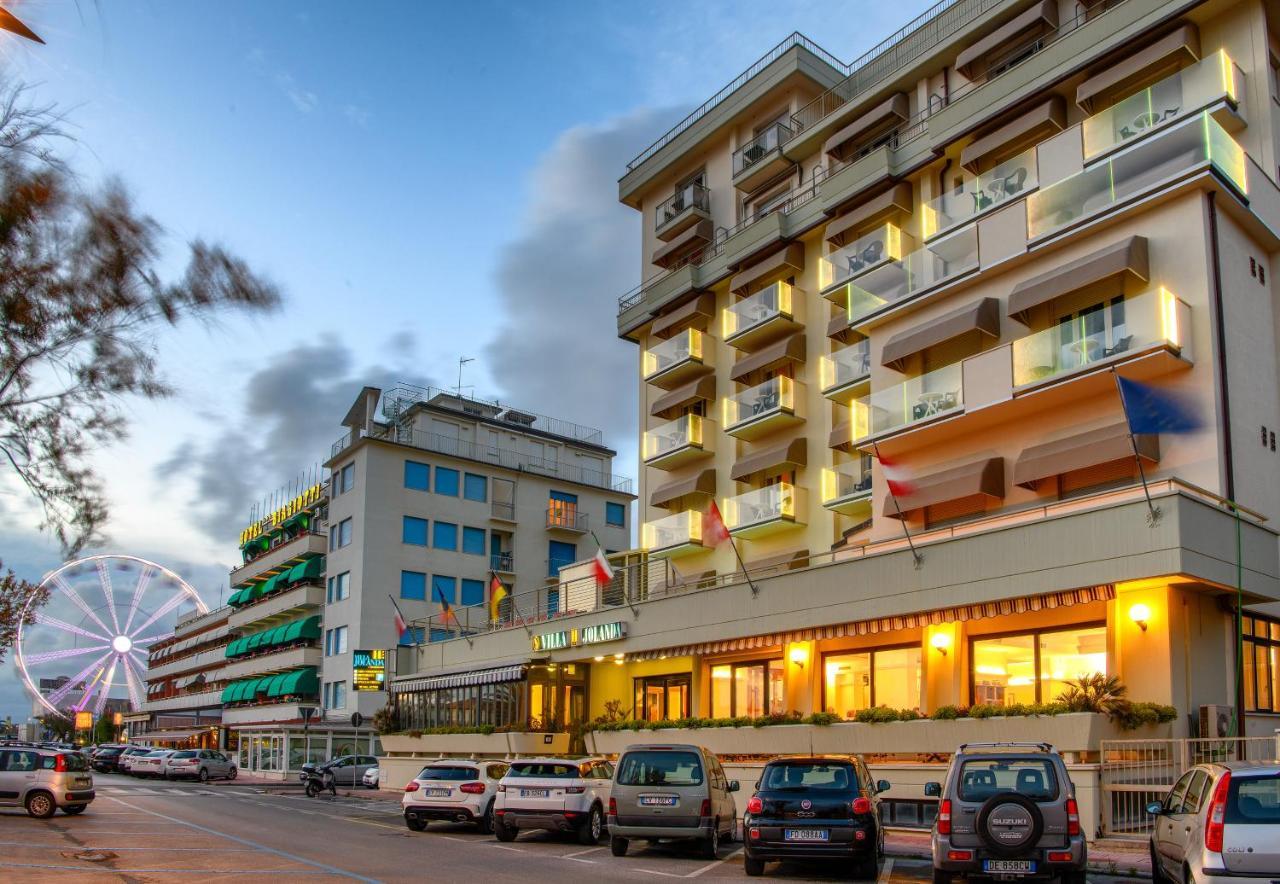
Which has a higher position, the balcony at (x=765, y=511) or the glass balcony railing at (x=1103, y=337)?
the glass balcony railing at (x=1103, y=337)

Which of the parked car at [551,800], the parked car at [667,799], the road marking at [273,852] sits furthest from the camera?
the parked car at [551,800]

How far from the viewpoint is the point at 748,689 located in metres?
33.1

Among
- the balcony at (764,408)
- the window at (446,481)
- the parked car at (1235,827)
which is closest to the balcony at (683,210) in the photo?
the balcony at (764,408)

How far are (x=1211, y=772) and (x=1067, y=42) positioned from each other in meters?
20.0

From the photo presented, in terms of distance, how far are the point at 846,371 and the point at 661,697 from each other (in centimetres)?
1156

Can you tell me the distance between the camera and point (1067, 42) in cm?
2717

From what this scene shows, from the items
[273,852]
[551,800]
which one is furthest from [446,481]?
[273,852]

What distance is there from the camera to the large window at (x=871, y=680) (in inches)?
1104

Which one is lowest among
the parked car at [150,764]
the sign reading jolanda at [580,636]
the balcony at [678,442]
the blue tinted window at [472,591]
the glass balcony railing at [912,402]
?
the parked car at [150,764]

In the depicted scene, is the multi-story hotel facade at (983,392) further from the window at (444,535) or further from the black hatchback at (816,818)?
the window at (444,535)

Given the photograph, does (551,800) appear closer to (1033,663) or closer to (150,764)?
(1033,663)

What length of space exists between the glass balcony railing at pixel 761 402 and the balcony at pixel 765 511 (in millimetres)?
2155

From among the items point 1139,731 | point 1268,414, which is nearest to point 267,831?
point 1139,731

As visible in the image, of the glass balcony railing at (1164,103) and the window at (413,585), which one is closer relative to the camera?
the glass balcony railing at (1164,103)
